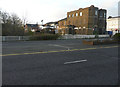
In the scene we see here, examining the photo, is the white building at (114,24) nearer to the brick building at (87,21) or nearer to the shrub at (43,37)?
the brick building at (87,21)

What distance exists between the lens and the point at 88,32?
4831cm

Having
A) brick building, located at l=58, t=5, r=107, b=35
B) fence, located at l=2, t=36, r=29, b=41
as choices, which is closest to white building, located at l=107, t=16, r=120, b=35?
brick building, located at l=58, t=5, r=107, b=35

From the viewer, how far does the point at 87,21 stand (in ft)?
160

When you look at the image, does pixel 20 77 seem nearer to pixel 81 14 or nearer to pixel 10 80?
pixel 10 80

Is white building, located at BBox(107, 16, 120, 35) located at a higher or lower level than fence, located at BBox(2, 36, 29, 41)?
higher

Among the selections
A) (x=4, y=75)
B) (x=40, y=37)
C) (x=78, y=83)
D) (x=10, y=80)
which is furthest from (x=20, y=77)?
(x=40, y=37)

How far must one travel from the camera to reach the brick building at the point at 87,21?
48.4m

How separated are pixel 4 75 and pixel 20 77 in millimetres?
779

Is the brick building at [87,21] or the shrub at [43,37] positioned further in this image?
the brick building at [87,21]

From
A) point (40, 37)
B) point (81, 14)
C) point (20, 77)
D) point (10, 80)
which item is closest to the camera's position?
point (10, 80)

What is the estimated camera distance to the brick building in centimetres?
4838

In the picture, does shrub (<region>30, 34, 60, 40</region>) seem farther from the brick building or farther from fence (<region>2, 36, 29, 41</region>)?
the brick building

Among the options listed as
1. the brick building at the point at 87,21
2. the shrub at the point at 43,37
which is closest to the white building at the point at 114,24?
the brick building at the point at 87,21

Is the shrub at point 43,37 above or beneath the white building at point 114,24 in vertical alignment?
beneath
